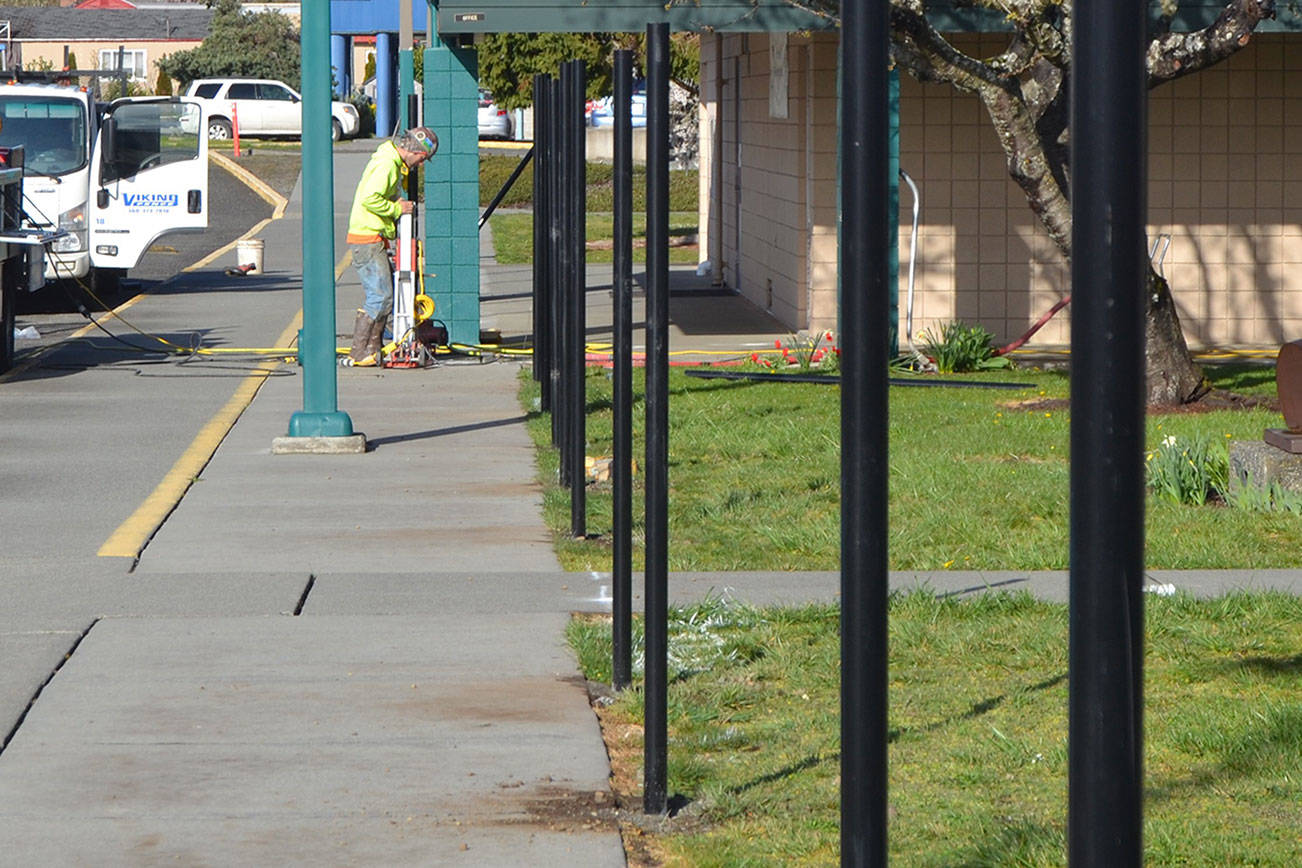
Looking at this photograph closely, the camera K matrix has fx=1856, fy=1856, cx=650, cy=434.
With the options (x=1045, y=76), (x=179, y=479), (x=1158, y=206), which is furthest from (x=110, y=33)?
(x=179, y=479)

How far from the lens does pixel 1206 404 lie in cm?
1255

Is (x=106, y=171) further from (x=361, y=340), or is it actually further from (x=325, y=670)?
(x=325, y=670)

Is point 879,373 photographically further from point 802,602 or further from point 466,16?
point 466,16

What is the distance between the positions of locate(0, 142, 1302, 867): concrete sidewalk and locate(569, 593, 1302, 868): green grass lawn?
11.7 inches

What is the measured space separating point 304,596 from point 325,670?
1170 mm

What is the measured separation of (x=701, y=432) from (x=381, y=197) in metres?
4.02

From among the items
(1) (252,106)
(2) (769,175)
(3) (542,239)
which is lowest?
(3) (542,239)

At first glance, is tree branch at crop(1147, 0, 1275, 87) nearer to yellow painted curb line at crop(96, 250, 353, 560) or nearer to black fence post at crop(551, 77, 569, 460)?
black fence post at crop(551, 77, 569, 460)

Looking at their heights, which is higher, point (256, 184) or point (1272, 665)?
point (256, 184)

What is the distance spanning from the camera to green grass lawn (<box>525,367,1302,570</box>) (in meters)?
8.18

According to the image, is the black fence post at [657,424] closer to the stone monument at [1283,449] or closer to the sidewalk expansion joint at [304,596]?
the sidewalk expansion joint at [304,596]

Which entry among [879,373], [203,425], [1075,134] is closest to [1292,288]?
[203,425]

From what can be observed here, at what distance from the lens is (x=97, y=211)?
19359 mm

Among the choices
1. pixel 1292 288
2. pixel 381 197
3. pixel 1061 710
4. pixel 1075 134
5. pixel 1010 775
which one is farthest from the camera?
pixel 1292 288
